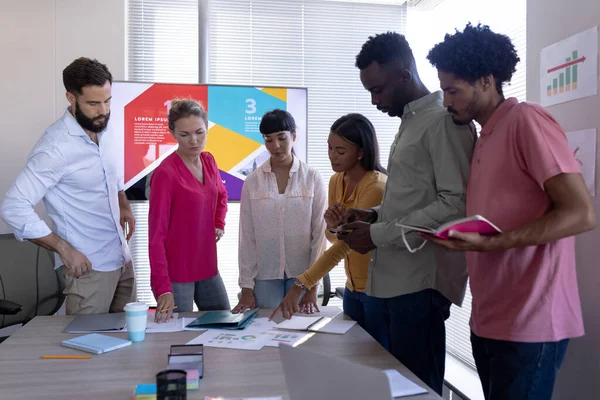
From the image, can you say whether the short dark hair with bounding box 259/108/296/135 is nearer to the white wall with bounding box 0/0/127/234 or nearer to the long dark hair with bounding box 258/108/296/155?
the long dark hair with bounding box 258/108/296/155

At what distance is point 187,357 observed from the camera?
149 cm

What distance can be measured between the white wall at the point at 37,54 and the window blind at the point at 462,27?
2.35 m

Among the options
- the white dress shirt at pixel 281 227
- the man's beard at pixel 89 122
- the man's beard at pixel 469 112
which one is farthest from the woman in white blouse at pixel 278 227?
the man's beard at pixel 469 112

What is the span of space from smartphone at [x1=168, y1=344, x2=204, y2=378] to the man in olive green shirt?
644 mm

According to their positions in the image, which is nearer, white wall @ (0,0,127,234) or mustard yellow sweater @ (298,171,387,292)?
mustard yellow sweater @ (298,171,387,292)

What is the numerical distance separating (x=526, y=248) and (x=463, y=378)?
2.22 metres

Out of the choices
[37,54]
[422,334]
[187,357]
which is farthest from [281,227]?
[37,54]

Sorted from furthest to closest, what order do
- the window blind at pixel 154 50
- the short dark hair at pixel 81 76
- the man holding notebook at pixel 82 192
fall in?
the window blind at pixel 154 50, the short dark hair at pixel 81 76, the man holding notebook at pixel 82 192

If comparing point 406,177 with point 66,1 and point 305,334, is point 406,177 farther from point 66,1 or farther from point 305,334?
point 66,1

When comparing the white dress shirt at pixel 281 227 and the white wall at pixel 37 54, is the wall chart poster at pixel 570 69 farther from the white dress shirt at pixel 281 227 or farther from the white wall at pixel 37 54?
the white wall at pixel 37 54

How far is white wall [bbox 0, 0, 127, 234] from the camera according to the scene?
3.56m

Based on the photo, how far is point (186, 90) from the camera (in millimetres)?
3688

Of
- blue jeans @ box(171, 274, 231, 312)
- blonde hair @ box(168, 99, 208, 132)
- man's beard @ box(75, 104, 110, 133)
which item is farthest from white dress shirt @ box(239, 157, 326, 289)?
man's beard @ box(75, 104, 110, 133)

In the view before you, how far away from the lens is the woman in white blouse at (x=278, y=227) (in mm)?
2484
